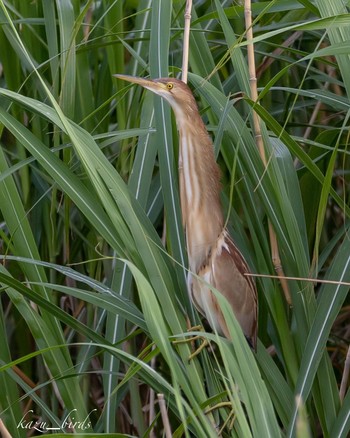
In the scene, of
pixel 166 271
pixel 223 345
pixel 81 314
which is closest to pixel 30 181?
pixel 81 314

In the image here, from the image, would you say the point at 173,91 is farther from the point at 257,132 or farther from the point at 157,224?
the point at 157,224

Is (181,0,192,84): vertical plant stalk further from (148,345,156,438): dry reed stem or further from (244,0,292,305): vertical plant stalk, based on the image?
(148,345,156,438): dry reed stem

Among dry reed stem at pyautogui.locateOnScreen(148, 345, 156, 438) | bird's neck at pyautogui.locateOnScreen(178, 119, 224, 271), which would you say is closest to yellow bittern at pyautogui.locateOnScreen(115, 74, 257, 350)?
bird's neck at pyautogui.locateOnScreen(178, 119, 224, 271)

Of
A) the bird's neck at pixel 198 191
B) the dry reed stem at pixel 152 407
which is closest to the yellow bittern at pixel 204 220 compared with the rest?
the bird's neck at pixel 198 191

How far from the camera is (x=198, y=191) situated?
1418 mm

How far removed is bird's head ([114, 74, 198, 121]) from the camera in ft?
4.45

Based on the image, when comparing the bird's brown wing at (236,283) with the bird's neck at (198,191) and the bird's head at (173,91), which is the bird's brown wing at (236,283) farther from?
the bird's head at (173,91)

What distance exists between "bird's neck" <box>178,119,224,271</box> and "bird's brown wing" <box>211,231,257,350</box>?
0.02 m

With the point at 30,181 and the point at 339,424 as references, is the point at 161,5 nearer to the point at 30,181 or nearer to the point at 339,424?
the point at 30,181

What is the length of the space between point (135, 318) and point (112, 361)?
175mm

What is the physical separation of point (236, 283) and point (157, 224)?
352 millimetres

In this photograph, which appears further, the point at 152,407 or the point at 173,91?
the point at 152,407

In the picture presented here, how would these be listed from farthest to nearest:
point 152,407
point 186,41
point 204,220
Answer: point 152,407, point 204,220, point 186,41

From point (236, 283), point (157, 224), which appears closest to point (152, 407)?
point (236, 283)
